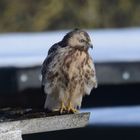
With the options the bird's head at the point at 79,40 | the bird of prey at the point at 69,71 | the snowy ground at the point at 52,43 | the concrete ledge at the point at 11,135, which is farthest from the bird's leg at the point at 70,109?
the snowy ground at the point at 52,43

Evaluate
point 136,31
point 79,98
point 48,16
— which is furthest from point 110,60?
point 48,16

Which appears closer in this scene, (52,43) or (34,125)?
(34,125)

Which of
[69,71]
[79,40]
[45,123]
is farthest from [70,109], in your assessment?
[45,123]

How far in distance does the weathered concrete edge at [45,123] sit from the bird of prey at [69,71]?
84 cm

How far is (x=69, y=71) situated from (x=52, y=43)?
174 cm

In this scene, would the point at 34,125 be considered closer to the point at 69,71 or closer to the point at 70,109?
the point at 70,109

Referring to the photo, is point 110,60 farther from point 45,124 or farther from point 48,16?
point 48,16

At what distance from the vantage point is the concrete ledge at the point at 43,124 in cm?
402

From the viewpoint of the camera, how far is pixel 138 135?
7516 millimetres

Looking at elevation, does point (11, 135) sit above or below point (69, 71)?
below

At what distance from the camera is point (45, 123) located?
4.08 meters

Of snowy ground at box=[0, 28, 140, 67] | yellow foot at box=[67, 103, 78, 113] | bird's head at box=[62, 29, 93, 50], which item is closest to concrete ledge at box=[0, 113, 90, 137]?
yellow foot at box=[67, 103, 78, 113]

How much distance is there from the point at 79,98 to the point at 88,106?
7.69 ft

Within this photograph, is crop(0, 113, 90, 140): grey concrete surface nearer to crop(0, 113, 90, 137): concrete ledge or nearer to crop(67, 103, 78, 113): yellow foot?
crop(0, 113, 90, 137): concrete ledge
